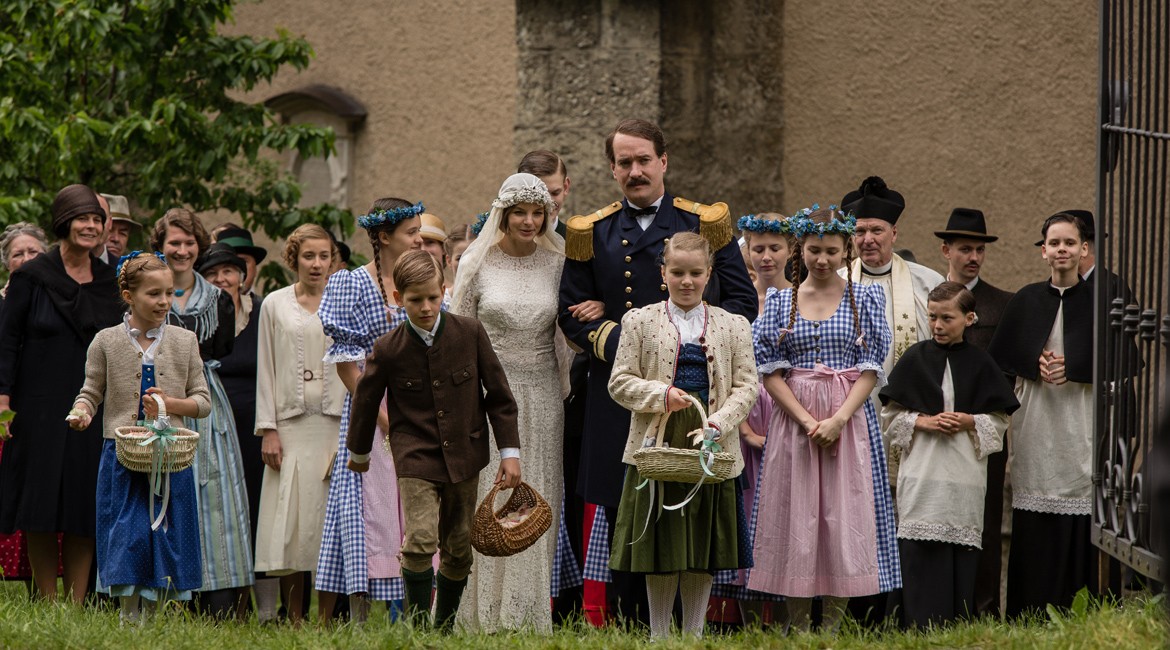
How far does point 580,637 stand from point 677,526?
613 mm

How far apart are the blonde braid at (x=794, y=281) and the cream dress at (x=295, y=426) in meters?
2.13

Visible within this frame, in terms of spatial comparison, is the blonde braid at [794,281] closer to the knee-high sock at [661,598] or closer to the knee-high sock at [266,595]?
the knee-high sock at [661,598]

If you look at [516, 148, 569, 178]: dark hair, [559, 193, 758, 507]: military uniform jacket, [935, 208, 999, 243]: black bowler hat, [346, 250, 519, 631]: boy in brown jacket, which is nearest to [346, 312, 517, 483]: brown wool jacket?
[346, 250, 519, 631]: boy in brown jacket

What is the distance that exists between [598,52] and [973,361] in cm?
393

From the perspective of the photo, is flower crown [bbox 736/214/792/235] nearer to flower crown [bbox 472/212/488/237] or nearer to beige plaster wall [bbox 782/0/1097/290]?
flower crown [bbox 472/212/488/237]

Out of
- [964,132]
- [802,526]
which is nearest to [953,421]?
[802,526]

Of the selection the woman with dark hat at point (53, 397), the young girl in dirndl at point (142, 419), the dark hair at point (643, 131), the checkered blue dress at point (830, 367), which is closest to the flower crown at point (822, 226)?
the checkered blue dress at point (830, 367)

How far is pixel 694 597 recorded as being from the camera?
6434 mm

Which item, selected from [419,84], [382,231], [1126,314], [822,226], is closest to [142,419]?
[382,231]

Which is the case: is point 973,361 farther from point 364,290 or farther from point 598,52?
point 598,52

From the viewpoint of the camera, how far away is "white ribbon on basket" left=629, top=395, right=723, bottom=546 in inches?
242

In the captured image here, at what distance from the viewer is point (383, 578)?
23.2 feet

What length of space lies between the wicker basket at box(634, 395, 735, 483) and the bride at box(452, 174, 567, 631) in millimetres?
814

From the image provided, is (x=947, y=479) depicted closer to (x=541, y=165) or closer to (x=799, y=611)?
(x=799, y=611)
